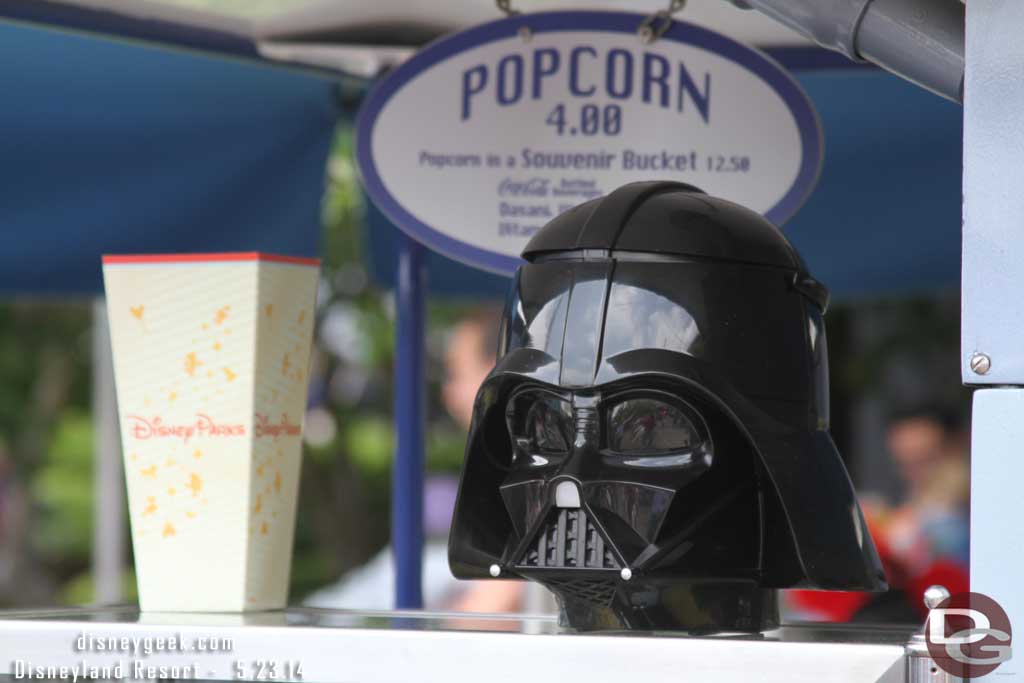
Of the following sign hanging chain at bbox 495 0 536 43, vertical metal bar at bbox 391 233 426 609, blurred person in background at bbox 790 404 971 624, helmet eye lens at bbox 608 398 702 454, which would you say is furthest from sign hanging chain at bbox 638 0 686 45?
blurred person in background at bbox 790 404 971 624

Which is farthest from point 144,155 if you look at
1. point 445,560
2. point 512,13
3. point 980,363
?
point 445,560

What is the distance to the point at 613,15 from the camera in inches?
76.6

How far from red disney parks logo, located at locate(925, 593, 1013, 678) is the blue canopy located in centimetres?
157

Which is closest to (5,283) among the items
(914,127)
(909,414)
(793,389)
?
(914,127)

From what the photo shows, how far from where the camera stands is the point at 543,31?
1.94m

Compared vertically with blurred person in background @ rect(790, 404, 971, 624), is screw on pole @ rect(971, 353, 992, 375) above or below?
above

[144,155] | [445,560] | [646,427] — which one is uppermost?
[144,155]

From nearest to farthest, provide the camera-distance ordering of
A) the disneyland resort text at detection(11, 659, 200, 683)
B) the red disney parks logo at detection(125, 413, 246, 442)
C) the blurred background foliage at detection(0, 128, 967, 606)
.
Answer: the disneyland resort text at detection(11, 659, 200, 683)
the red disney parks logo at detection(125, 413, 246, 442)
the blurred background foliage at detection(0, 128, 967, 606)

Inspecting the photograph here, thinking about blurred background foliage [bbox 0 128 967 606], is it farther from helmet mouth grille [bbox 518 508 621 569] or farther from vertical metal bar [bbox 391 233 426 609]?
helmet mouth grille [bbox 518 508 621 569]

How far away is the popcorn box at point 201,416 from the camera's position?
147 centimetres

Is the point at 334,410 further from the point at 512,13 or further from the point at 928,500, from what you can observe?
the point at 512,13

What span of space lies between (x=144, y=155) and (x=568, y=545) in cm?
172

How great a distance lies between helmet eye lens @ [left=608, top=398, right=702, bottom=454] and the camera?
4.04 feet

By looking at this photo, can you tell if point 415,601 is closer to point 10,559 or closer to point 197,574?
point 197,574
